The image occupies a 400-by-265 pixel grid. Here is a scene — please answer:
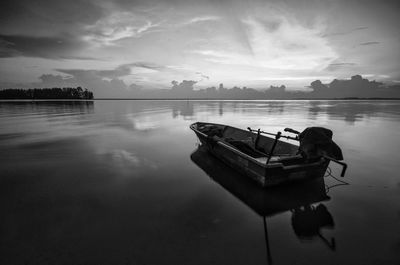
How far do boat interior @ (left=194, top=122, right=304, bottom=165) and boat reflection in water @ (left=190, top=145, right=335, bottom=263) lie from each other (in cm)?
107

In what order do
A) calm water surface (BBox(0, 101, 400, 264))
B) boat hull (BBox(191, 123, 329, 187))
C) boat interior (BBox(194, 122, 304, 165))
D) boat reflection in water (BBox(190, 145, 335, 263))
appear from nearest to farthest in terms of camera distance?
calm water surface (BBox(0, 101, 400, 264))
boat reflection in water (BBox(190, 145, 335, 263))
boat hull (BBox(191, 123, 329, 187))
boat interior (BBox(194, 122, 304, 165))

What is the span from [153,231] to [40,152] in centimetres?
1029

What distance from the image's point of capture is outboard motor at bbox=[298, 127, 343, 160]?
6.03 metres

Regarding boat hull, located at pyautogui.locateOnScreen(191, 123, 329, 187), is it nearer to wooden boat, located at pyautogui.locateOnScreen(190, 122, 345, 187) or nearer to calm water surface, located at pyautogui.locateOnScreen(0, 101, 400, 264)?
wooden boat, located at pyautogui.locateOnScreen(190, 122, 345, 187)

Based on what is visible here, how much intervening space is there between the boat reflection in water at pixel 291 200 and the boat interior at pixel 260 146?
42.0 inches

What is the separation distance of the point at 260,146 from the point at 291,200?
4.32 meters

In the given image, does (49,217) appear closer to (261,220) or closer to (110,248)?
(110,248)

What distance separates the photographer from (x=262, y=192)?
6633 millimetres

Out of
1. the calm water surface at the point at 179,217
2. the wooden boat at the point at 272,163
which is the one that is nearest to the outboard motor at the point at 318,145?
the wooden boat at the point at 272,163

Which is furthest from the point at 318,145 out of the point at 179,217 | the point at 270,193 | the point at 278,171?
the point at 179,217

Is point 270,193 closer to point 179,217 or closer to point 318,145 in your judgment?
point 318,145

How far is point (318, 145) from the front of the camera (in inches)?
245

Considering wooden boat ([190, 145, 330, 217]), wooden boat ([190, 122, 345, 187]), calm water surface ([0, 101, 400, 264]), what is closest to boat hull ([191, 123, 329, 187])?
wooden boat ([190, 122, 345, 187])

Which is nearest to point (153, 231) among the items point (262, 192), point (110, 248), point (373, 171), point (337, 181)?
point (110, 248)
